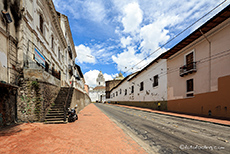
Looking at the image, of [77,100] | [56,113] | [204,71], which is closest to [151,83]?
[204,71]

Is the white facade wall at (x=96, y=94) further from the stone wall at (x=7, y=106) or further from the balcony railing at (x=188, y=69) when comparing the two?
the stone wall at (x=7, y=106)

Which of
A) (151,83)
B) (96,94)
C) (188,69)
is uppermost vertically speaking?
(188,69)

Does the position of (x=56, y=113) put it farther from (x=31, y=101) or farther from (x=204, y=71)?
(x=204, y=71)

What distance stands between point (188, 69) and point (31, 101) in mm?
15488

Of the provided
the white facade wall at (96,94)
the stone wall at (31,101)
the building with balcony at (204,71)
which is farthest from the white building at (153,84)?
the white facade wall at (96,94)

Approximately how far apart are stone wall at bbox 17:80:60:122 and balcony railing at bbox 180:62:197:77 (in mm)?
14401

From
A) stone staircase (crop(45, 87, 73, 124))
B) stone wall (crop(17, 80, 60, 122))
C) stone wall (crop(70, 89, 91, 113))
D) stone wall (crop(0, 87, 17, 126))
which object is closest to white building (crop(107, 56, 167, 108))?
stone wall (crop(70, 89, 91, 113))

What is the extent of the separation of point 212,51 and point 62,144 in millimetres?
13925

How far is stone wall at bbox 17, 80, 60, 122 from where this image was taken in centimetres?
847

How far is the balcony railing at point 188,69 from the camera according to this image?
1345cm

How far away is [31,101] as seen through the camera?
8.81 m

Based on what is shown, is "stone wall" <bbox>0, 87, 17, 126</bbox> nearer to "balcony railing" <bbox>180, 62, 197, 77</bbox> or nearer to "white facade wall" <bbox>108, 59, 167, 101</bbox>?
"balcony railing" <bbox>180, 62, 197, 77</bbox>

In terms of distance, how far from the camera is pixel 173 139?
5.41 meters

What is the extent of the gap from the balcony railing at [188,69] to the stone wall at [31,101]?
1440cm
